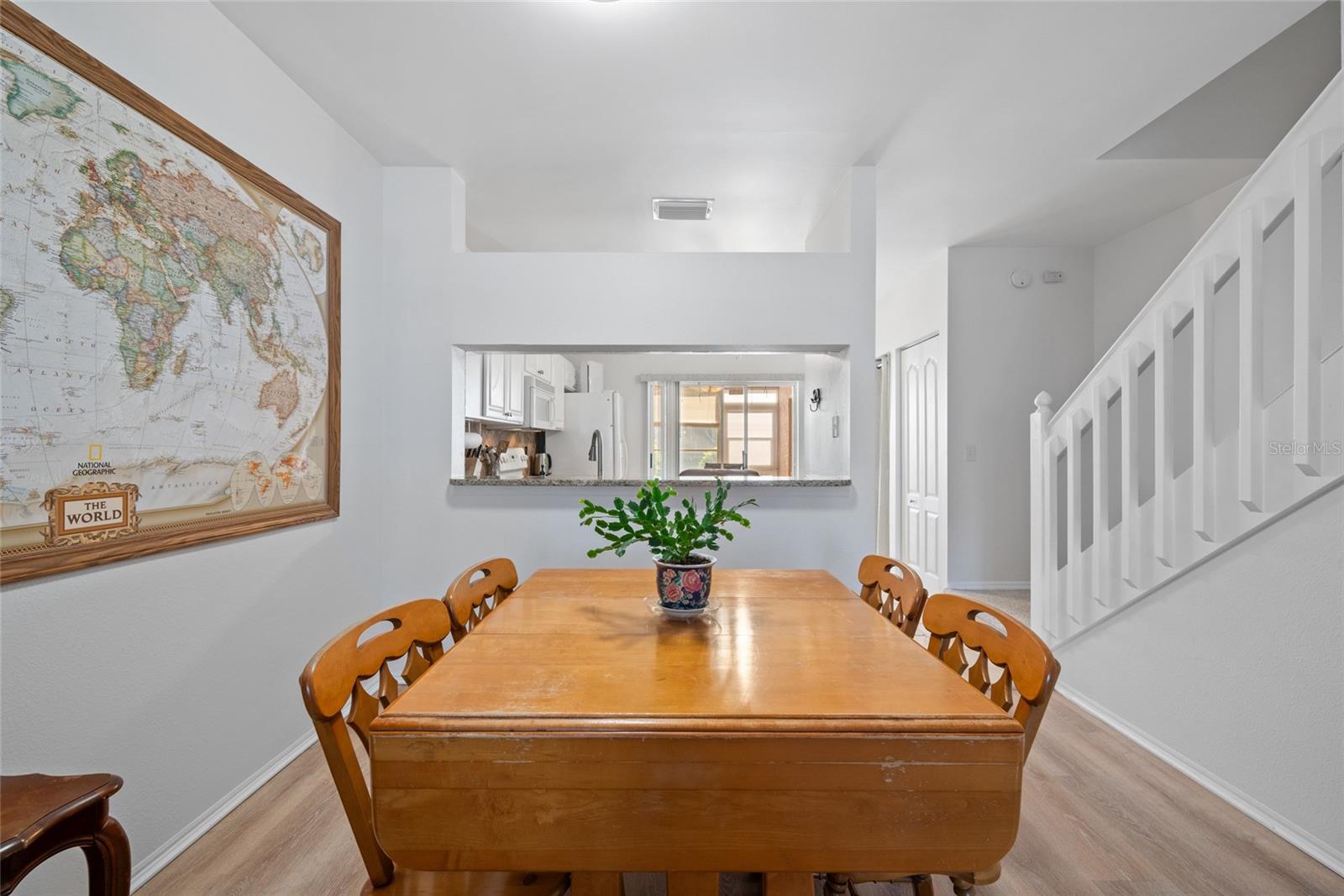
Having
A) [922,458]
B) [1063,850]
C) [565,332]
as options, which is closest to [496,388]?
[565,332]

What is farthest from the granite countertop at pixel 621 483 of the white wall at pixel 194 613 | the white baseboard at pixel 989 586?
the white baseboard at pixel 989 586

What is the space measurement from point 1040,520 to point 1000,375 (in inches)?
63.9

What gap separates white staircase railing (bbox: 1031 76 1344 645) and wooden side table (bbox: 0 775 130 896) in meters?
3.00

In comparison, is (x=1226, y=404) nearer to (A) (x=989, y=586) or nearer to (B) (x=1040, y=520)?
(B) (x=1040, y=520)

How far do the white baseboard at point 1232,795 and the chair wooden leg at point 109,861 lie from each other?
2.88 meters

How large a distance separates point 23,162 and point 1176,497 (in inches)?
140

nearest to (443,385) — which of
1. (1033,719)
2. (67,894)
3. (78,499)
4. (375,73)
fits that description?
(375,73)

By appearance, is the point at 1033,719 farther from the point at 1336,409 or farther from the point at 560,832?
the point at 1336,409

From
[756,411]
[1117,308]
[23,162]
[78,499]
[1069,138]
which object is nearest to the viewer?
[23,162]

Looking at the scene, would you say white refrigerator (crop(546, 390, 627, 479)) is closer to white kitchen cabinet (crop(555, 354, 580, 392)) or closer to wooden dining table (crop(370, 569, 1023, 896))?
white kitchen cabinet (crop(555, 354, 580, 392))

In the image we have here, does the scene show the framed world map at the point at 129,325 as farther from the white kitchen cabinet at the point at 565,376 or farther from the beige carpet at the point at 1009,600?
the beige carpet at the point at 1009,600

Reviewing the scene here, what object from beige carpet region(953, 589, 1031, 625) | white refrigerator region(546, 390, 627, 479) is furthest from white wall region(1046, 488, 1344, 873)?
A: white refrigerator region(546, 390, 627, 479)

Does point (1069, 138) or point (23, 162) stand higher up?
point (1069, 138)

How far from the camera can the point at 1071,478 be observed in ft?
8.91
